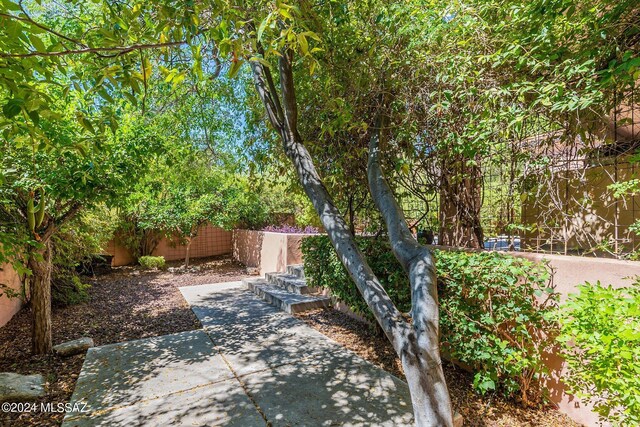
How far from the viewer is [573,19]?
263 cm

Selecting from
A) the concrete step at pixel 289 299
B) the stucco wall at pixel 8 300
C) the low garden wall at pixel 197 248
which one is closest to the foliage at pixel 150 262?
the low garden wall at pixel 197 248

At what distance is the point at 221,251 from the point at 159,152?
31.1 ft

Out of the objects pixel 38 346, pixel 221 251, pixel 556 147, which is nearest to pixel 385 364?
pixel 556 147

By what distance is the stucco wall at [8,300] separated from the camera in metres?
4.89

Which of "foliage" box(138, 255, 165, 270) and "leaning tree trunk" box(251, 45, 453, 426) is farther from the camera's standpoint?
"foliage" box(138, 255, 165, 270)

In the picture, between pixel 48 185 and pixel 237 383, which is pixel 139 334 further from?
pixel 48 185

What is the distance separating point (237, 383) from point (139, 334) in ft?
8.13

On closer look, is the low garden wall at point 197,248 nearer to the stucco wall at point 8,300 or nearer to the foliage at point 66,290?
the foliage at point 66,290

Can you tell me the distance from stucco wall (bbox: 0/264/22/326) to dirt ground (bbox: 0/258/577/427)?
129mm

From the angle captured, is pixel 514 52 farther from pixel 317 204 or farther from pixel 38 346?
pixel 38 346

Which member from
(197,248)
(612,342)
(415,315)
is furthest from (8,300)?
(612,342)

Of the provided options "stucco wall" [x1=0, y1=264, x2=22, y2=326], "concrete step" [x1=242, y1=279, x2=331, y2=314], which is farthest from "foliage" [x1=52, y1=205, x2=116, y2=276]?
"concrete step" [x1=242, y1=279, x2=331, y2=314]

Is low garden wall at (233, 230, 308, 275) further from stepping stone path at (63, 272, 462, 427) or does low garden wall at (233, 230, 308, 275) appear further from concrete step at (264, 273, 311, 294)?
stepping stone path at (63, 272, 462, 427)

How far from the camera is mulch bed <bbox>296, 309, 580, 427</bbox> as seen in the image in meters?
2.70
